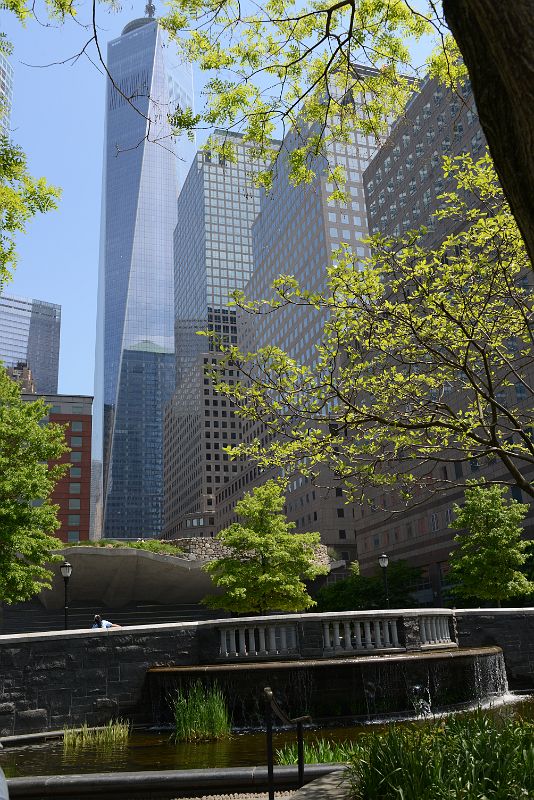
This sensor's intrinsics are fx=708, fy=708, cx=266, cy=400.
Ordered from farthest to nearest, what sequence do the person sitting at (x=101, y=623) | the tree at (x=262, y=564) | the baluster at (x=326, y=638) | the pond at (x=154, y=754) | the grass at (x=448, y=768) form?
1. the tree at (x=262, y=564)
2. the person sitting at (x=101, y=623)
3. the baluster at (x=326, y=638)
4. the pond at (x=154, y=754)
5. the grass at (x=448, y=768)

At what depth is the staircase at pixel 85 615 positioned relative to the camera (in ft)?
137

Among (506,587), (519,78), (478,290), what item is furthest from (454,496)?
(519,78)

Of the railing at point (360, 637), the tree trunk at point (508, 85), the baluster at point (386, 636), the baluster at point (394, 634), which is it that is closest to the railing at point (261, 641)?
the railing at point (360, 637)

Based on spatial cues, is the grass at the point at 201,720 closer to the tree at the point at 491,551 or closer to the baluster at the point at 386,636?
the baluster at the point at 386,636

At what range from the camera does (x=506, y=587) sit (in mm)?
37719

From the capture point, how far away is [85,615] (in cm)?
4459

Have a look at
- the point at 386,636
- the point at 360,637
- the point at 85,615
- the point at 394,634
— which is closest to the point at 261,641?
the point at 360,637

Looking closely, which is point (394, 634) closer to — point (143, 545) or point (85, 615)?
point (143, 545)

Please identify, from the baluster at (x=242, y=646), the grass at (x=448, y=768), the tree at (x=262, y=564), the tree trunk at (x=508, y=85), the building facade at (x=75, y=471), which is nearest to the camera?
the tree trunk at (x=508, y=85)

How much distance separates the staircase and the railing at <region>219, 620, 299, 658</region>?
78.7 feet

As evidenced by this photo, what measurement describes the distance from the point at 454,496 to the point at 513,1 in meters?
70.4

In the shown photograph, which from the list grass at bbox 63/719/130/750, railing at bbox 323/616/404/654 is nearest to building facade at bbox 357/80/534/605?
railing at bbox 323/616/404/654

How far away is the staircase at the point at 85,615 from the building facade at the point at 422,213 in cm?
2660

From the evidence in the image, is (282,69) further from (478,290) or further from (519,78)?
(519,78)
